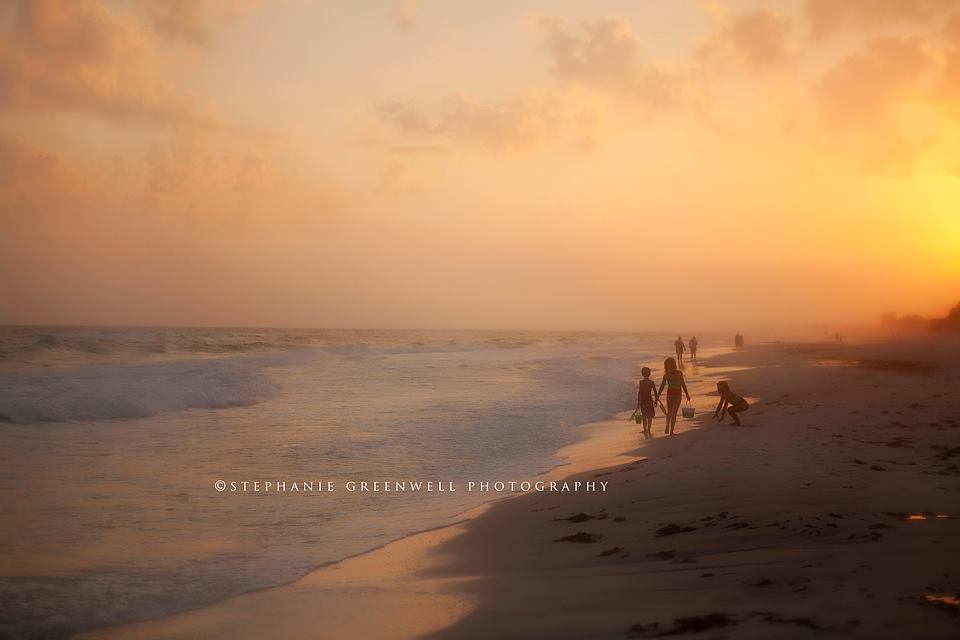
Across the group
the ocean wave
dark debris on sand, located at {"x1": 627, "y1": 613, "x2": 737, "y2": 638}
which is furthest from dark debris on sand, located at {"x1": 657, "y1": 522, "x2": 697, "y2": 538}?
the ocean wave

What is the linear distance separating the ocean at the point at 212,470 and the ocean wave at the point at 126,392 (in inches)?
3.7

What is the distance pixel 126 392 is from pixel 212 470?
12.4 m

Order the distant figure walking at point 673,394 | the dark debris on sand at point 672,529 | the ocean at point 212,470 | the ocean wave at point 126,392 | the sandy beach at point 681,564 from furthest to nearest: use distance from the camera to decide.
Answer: the ocean wave at point 126,392 → the distant figure walking at point 673,394 → the dark debris on sand at point 672,529 → the ocean at point 212,470 → the sandy beach at point 681,564

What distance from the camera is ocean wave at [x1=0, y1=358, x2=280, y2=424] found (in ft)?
62.2

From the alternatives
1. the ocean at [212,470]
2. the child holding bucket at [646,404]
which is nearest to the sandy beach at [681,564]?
the ocean at [212,470]

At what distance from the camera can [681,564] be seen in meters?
5.95

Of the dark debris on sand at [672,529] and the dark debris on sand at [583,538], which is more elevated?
the dark debris on sand at [672,529]

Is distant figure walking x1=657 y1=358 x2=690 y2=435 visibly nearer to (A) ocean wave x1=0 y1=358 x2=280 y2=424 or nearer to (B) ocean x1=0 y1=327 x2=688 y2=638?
(B) ocean x1=0 y1=327 x2=688 y2=638

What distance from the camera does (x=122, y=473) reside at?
38.0 ft

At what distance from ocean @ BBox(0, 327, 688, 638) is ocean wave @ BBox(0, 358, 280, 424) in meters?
0.09

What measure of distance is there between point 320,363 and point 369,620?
42717mm

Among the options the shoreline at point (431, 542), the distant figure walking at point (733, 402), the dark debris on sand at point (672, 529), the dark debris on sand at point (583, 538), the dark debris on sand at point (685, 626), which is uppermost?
the distant figure walking at point (733, 402)

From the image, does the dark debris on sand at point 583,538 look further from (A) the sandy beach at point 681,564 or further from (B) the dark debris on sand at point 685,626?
(B) the dark debris on sand at point 685,626

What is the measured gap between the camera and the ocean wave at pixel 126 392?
19.0 m
